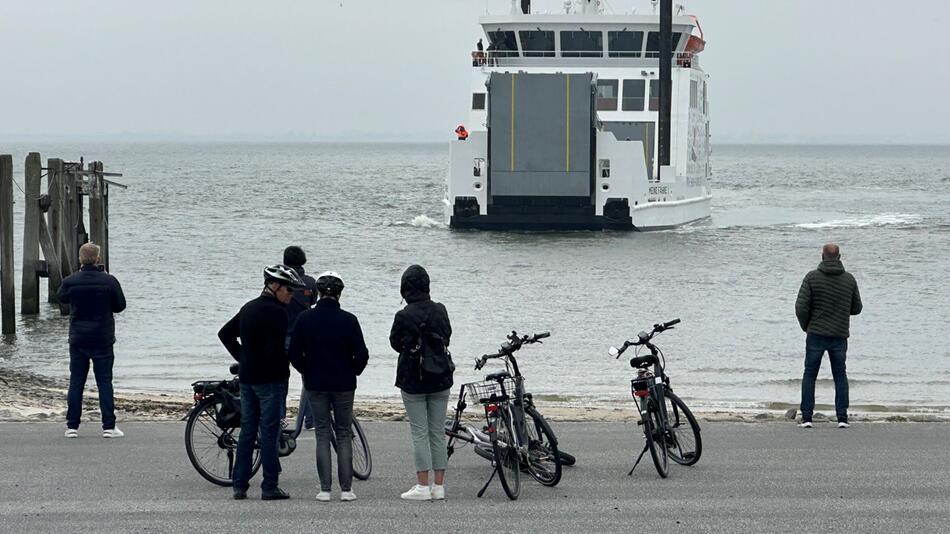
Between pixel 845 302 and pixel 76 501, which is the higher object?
pixel 845 302

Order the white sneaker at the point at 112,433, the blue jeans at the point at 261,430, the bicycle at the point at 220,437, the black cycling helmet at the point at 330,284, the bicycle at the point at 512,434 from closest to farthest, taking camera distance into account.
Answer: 1. the black cycling helmet at the point at 330,284
2. the blue jeans at the point at 261,430
3. the bicycle at the point at 512,434
4. the bicycle at the point at 220,437
5. the white sneaker at the point at 112,433

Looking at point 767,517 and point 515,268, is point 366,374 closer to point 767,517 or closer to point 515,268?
point 767,517

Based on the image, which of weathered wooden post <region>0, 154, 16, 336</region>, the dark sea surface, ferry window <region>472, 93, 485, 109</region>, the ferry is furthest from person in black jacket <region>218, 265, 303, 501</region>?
ferry window <region>472, 93, 485, 109</region>

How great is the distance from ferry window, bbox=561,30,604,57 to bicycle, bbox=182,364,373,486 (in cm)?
3145

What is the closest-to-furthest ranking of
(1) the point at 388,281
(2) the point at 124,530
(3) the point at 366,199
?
(2) the point at 124,530 < (1) the point at 388,281 < (3) the point at 366,199

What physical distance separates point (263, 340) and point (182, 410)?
466 centimetres

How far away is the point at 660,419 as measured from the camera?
320 inches

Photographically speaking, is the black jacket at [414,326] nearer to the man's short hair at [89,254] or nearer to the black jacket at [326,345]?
the black jacket at [326,345]

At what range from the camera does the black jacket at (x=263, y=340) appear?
727 centimetres

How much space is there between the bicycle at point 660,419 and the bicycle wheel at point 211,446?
234 cm

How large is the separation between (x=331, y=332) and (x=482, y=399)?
39.9 inches

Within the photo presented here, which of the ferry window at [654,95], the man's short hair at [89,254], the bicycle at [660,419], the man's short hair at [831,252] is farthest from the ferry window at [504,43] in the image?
the bicycle at [660,419]

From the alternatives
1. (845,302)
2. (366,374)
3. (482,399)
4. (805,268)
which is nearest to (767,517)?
(482,399)

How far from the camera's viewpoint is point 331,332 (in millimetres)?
7203
